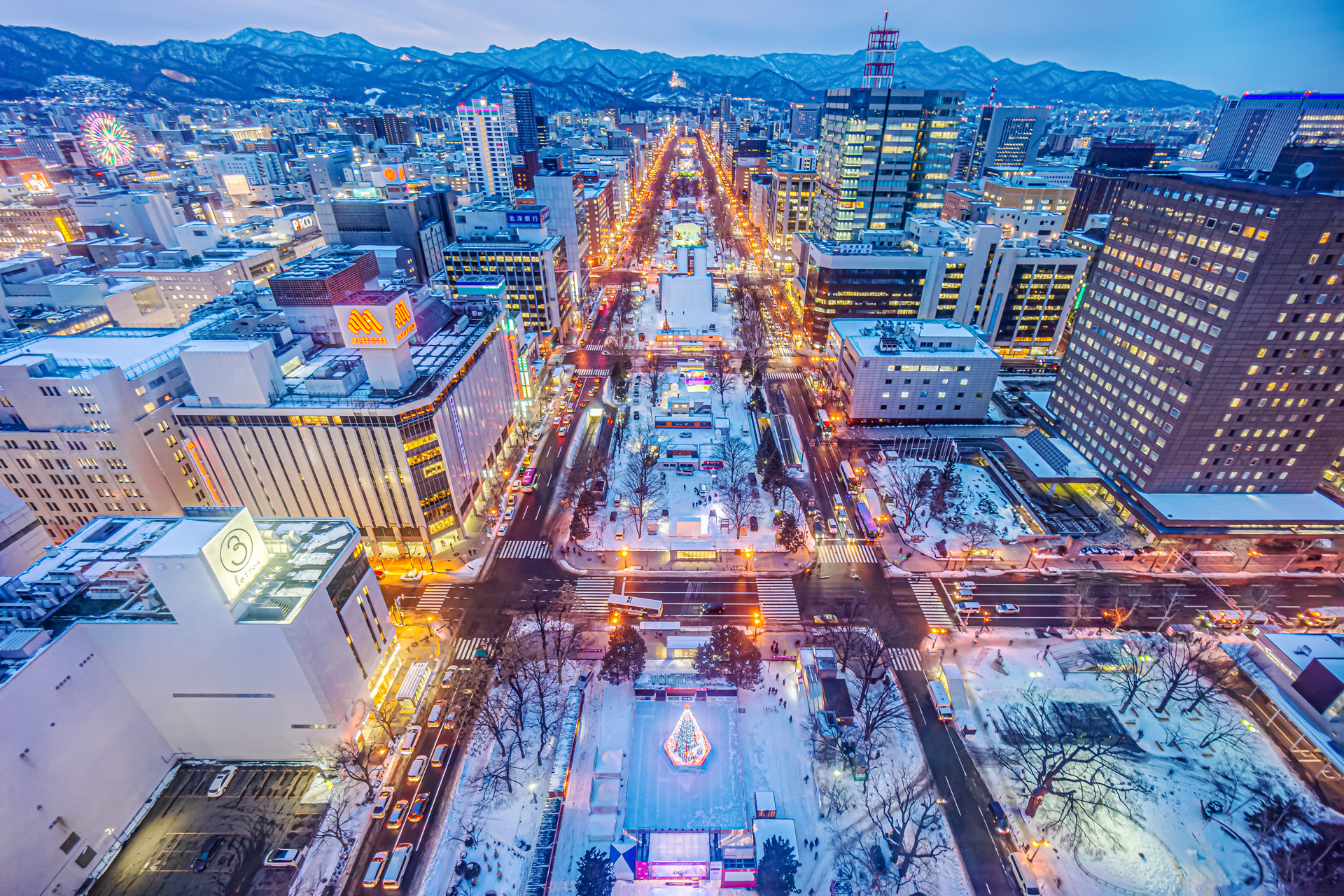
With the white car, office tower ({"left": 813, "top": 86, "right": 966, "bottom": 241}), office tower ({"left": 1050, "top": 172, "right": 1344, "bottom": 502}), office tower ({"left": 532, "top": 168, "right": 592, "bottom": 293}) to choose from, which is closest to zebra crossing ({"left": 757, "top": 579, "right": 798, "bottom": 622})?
office tower ({"left": 1050, "top": 172, "right": 1344, "bottom": 502})

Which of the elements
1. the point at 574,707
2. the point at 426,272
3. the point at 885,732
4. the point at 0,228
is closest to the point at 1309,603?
the point at 885,732

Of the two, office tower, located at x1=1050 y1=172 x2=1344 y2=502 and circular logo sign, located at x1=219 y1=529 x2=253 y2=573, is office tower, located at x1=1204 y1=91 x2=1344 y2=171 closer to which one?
office tower, located at x1=1050 y1=172 x2=1344 y2=502

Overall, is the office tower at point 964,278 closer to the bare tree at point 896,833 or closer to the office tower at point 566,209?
the office tower at point 566,209

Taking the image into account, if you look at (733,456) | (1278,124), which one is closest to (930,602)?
(733,456)

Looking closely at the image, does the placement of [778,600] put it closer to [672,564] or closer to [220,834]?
[672,564]

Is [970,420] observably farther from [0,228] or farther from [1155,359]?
[0,228]

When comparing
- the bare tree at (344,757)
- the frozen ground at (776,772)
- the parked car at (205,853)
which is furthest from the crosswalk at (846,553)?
the parked car at (205,853)
